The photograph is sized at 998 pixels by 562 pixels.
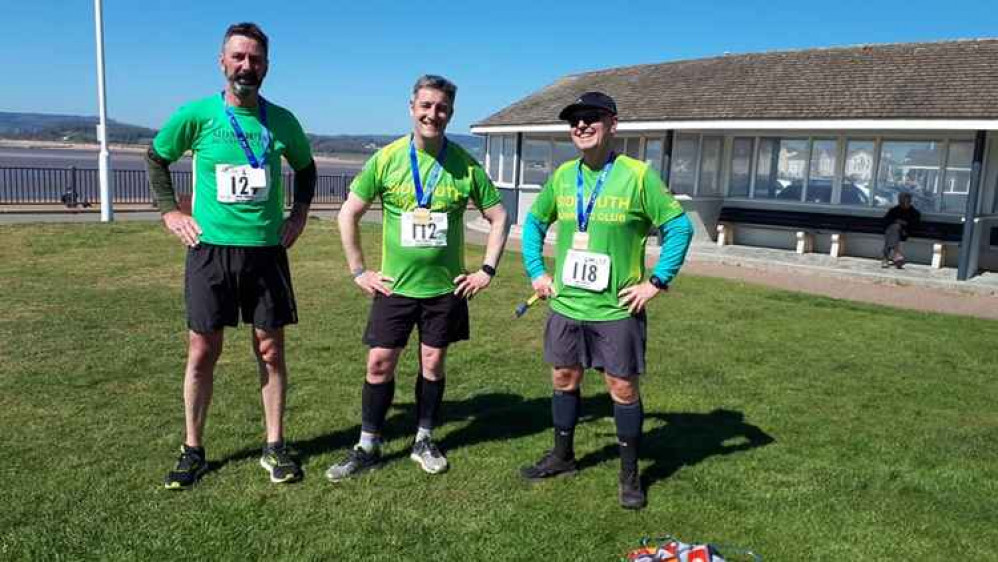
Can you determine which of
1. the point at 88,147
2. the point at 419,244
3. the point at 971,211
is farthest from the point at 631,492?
the point at 88,147

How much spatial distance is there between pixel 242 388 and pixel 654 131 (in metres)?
14.0

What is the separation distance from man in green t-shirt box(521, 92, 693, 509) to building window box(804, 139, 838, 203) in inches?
534

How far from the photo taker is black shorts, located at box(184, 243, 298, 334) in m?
3.56

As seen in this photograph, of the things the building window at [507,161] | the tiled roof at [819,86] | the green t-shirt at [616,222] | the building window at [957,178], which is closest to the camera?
the green t-shirt at [616,222]

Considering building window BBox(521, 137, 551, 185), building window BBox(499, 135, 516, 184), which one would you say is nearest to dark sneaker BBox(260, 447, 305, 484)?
building window BBox(521, 137, 551, 185)

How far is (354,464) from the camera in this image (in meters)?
3.99

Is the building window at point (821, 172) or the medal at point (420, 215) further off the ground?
the building window at point (821, 172)

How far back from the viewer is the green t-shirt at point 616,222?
3.61 meters

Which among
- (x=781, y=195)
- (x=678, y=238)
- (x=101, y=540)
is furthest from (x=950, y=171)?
(x=101, y=540)

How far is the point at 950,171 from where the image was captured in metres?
14.4

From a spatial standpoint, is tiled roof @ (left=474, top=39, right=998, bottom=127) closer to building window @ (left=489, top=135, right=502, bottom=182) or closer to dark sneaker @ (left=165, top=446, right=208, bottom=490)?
building window @ (left=489, top=135, right=502, bottom=182)

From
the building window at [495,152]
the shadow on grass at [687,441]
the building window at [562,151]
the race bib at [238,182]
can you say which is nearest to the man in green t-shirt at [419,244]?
the race bib at [238,182]

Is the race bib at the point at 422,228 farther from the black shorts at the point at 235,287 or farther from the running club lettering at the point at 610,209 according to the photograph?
the running club lettering at the point at 610,209

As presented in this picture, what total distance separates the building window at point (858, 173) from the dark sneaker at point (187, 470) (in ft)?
48.1
